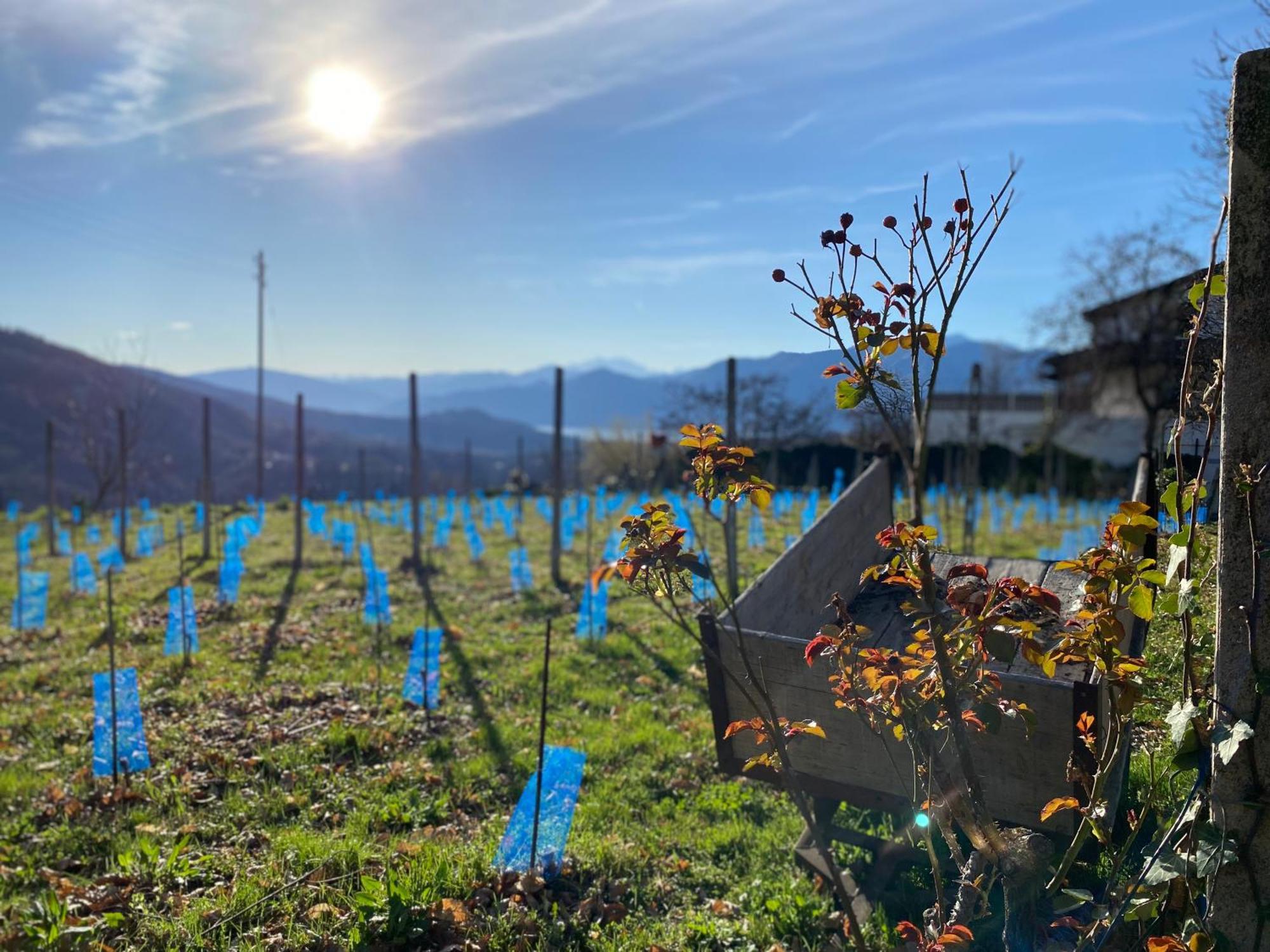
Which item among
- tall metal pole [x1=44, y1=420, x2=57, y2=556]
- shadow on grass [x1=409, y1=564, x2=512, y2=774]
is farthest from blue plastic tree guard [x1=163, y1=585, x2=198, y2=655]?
tall metal pole [x1=44, y1=420, x2=57, y2=556]

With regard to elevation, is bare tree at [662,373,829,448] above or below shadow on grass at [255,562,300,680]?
above

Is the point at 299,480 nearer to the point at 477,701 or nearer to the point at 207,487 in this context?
the point at 207,487

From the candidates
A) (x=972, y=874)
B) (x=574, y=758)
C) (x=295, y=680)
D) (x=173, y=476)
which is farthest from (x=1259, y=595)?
(x=173, y=476)

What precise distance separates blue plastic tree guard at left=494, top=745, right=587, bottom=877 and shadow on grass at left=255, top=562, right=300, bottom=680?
3.25 meters

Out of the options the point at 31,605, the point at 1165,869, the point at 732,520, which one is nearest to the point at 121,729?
the point at 31,605

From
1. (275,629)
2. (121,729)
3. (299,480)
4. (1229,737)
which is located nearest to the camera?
(1229,737)

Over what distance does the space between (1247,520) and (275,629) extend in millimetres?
8452

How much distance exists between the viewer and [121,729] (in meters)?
5.24

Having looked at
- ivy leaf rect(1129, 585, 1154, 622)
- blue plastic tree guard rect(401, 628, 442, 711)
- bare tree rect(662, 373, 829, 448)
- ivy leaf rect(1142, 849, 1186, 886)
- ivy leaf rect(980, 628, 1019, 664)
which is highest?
bare tree rect(662, 373, 829, 448)

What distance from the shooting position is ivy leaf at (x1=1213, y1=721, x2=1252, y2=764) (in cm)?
169

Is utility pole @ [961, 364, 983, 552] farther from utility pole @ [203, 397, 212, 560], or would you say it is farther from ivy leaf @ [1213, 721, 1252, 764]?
utility pole @ [203, 397, 212, 560]

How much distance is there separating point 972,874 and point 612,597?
25.0 ft

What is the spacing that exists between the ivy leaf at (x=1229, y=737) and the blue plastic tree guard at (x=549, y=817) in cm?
257

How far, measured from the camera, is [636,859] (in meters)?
3.81
